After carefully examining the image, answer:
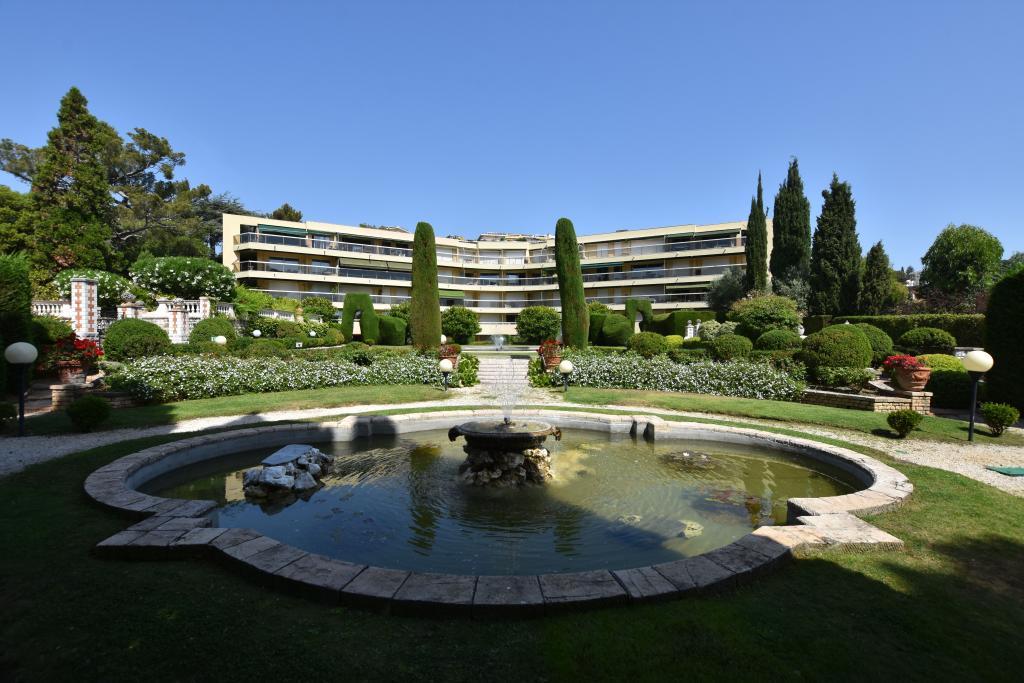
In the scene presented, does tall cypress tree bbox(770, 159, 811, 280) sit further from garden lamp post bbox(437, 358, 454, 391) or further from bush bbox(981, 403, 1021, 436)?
garden lamp post bbox(437, 358, 454, 391)

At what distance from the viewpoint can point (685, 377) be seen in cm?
1509

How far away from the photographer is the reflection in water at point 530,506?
468 cm

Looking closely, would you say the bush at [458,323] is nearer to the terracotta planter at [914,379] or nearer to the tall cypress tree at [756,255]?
the tall cypress tree at [756,255]

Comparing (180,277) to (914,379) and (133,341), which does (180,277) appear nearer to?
(133,341)

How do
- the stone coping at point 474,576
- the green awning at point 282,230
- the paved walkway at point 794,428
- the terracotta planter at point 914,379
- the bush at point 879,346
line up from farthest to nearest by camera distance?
the green awning at point 282,230 → the bush at point 879,346 → the terracotta planter at point 914,379 → the paved walkway at point 794,428 → the stone coping at point 474,576

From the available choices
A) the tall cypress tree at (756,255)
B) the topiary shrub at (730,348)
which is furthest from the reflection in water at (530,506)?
the tall cypress tree at (756,255)

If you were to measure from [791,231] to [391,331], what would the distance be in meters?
32.6

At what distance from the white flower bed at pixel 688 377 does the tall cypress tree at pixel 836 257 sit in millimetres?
22393

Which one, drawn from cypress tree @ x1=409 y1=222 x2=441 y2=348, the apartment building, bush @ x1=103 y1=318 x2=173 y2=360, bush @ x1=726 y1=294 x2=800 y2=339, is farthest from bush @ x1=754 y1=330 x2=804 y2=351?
the apartment building

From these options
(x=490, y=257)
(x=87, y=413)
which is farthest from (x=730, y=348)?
(x=490, y=257)

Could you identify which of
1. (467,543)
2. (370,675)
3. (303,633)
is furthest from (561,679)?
(467,543)

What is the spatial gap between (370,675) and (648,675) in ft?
4.70

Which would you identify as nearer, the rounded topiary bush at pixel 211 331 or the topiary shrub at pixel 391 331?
the rounded topiary bush at pixel 211 331

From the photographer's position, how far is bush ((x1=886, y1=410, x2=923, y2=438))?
342 inches
